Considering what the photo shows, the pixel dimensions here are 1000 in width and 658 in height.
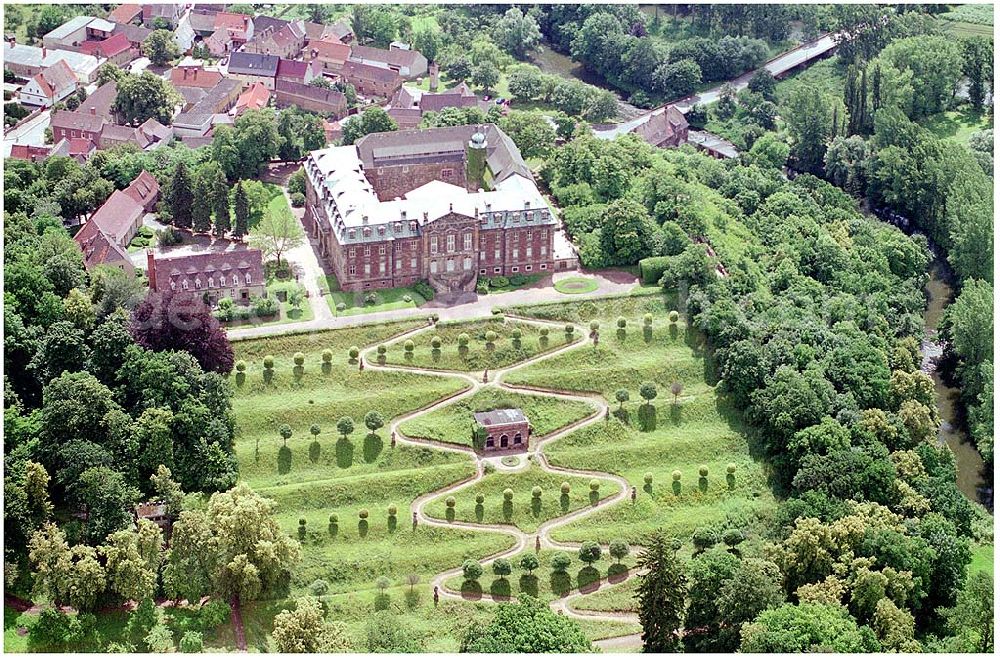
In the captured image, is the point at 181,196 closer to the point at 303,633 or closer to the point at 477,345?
the point at 477,345

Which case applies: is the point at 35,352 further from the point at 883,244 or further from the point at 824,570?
the point at 883,244

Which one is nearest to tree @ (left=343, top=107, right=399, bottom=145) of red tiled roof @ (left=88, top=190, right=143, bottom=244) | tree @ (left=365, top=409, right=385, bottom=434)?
red tiled roof @ (left=88, top=190, right=143, bottom=244)

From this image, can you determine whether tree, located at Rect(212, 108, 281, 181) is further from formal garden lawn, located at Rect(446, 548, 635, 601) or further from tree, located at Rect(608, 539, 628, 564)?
tree, located at Rect(608, 539, 628, 564)

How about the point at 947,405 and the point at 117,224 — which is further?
the point at 117,224

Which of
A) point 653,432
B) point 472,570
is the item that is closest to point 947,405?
point 653,432

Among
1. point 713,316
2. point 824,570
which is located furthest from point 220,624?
point 713,316

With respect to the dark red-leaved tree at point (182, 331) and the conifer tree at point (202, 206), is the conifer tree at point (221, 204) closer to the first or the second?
the conifer tree at point (202, 206)

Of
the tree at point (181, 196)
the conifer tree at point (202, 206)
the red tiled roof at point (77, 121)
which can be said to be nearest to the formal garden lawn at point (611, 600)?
the conifer tree at point (202, 206)

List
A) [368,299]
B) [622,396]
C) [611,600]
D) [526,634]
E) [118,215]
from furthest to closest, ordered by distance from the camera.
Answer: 1. [118,215]
2. [368,299]
3. [622,396]
4. [611,600]
5. [526,634]
